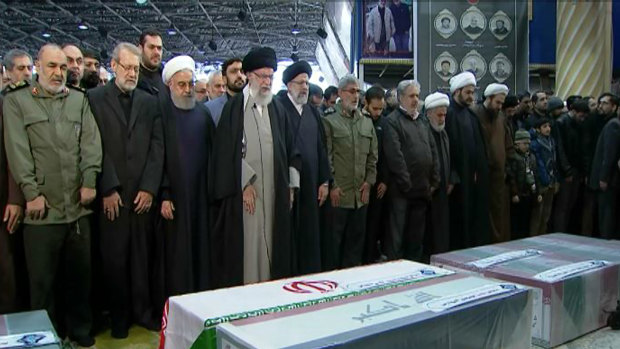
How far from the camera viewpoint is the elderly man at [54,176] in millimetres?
2992

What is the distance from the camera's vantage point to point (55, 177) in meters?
3.03

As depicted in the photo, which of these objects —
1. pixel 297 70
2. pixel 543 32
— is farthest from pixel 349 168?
pixel 543 32

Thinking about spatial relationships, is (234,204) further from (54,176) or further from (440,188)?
(440,188)

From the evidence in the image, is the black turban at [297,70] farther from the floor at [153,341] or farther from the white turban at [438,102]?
the floor at [153,341]

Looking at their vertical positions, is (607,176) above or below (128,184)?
below

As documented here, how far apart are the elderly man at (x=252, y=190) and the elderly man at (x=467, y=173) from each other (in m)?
1.89

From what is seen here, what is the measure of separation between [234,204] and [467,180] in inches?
90.9

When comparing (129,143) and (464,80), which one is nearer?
(129,143)

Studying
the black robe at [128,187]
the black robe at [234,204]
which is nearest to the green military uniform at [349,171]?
the black robe at [234,204]

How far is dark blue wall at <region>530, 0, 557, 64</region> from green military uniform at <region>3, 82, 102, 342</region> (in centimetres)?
833

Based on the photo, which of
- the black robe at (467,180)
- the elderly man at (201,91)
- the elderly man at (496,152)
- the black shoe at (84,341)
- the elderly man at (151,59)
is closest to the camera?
the black shoe at (84,341)

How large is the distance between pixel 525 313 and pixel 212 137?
2289mm

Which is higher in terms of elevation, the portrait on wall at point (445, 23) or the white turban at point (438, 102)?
the portrait on wall at point (445, 23)

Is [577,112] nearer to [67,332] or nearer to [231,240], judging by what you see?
[231,240]
